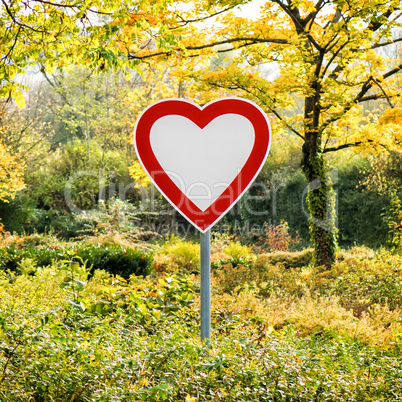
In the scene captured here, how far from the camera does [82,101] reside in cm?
1692

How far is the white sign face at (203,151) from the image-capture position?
7.43 ft

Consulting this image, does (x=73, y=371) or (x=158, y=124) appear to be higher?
(x=158, y=124)

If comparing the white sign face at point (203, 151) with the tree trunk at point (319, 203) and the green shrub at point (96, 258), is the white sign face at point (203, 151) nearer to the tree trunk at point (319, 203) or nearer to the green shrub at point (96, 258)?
the green shrub at point (96, 258)

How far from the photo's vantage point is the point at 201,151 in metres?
2.29

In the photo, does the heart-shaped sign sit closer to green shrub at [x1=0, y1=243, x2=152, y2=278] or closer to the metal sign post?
the metal sign post

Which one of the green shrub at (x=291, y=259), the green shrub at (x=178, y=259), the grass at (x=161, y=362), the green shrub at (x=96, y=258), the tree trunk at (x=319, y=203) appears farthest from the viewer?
the green shrub at (x=291, y=259)

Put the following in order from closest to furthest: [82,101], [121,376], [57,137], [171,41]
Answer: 1. [121,376]
2. [171,41]
3. [82,101]
4. [57,137]

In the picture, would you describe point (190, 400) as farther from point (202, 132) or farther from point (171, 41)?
point (171, 41)

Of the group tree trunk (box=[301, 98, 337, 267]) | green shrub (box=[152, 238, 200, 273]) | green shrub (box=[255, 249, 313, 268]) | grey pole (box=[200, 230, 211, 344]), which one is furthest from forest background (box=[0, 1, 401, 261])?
grey pole (box=[200, 230, 211, 344])

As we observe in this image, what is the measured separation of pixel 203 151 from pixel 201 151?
0.01 meters

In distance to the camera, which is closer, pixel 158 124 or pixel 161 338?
pixel 158 124

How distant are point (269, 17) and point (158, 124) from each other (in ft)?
20.5

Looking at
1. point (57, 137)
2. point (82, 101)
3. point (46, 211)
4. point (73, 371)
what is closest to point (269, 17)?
point (73, 371)

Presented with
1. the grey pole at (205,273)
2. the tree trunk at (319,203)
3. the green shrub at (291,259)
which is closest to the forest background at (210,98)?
the tree trunk at (319,203)
